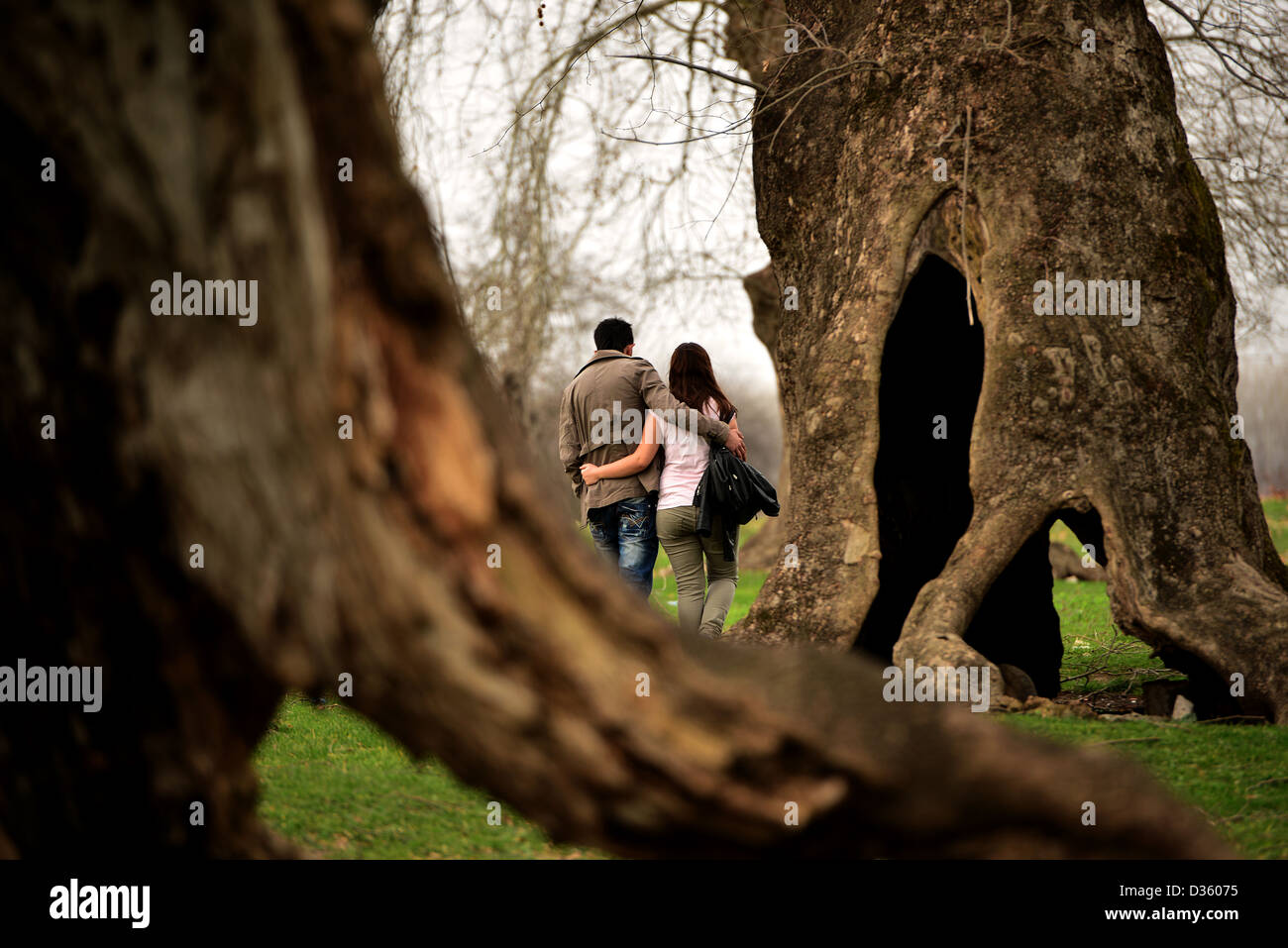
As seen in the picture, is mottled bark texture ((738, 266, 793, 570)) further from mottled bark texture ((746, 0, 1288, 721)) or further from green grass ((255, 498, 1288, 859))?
green grass ((255, 498, 1288, 859))

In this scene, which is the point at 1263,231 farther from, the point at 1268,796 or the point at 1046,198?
the point at 1268,796

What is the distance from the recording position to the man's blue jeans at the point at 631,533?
21.9 feet

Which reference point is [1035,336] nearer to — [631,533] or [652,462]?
[652,462]

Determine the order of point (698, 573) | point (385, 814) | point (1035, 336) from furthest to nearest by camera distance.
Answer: point (698, 573), point (1035, 336), point (385, 814)

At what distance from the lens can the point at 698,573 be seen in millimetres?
6820

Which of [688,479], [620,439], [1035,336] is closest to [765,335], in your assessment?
[620,439]

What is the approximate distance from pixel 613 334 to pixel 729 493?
1.30m

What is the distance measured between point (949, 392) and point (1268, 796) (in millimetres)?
3709

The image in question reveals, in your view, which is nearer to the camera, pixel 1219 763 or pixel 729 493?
pixel 1219 763

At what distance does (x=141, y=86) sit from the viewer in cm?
195

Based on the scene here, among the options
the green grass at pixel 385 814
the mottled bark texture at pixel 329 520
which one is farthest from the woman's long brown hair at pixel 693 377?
the mottled bark texture at pixel 329 520

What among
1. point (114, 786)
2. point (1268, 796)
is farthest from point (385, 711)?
point (1268, 796)

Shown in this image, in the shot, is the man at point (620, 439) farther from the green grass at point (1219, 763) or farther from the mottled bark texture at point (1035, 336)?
the green grass at point (1219, 763)

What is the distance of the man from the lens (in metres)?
6.64
